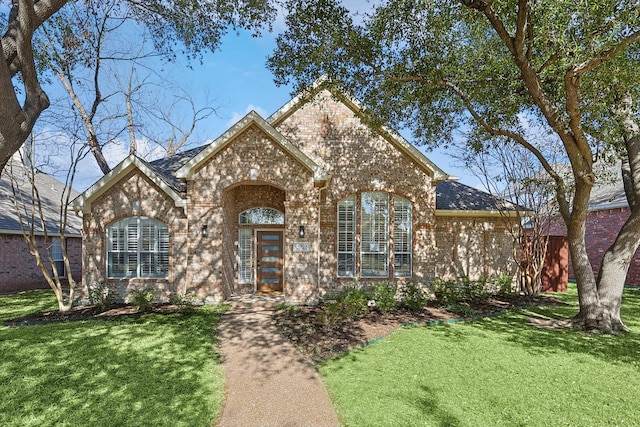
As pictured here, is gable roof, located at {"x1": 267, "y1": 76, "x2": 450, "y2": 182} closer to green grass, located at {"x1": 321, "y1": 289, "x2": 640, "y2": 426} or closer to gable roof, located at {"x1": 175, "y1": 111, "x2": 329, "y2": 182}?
gable roof, located at {"x1": 175, "y1": 111, "x2": 329, "y2": 182}

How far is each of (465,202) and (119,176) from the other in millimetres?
12133

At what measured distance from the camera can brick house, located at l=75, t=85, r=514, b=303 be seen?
9875 mm

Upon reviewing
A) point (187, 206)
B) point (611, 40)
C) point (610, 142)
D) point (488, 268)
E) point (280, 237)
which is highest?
point (611, 40)

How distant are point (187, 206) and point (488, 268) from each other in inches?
425

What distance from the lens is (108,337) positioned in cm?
689

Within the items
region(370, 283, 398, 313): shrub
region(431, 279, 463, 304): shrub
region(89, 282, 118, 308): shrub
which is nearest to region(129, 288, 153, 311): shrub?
region(89, 282, 118, 308): shrub

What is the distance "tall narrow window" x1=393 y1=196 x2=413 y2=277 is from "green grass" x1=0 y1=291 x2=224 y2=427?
635 cm

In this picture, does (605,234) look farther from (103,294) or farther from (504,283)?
(103,294)

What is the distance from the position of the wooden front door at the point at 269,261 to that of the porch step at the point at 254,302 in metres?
0.42

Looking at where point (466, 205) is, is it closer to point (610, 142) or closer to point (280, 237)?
point (610, 142)

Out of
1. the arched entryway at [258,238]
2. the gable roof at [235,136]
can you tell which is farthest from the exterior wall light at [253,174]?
the arched entryway at [258,238]

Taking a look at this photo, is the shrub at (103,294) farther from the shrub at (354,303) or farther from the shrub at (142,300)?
the shrub at (354,303)

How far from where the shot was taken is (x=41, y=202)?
56.4ft

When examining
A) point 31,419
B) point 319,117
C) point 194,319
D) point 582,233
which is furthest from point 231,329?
point 582,233
